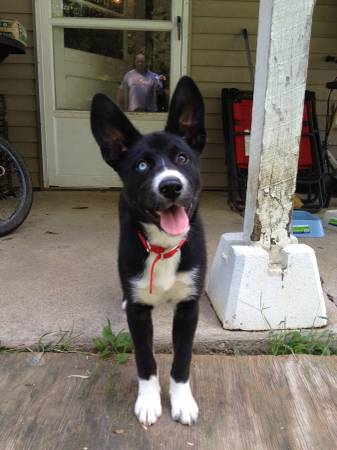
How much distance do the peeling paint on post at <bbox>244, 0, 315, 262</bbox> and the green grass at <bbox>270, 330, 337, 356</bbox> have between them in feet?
1.35

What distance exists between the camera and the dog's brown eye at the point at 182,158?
1.67 meters

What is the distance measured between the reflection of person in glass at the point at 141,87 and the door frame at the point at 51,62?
0.12m

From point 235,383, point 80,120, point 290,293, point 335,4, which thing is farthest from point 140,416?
point 335,4

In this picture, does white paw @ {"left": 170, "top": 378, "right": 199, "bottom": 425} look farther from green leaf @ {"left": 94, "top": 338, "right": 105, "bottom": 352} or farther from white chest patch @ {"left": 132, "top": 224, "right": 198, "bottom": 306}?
green leaf @ {"left": 94, "top": 338, "right": 105, "bottom": 352}

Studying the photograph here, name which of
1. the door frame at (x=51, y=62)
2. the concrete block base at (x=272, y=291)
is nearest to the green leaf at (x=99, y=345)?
the concrete block base at (x=272, y=291)

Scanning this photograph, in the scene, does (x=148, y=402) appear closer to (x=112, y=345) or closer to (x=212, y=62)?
(x=112, y=345)

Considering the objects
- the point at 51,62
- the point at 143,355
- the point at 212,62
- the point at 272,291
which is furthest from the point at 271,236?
the point at 51,62

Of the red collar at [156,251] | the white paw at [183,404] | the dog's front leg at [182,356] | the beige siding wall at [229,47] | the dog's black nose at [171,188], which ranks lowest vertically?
the white paw at [183,404]

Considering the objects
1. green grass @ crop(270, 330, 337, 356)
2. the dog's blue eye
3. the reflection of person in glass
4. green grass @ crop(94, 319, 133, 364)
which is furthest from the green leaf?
the reflection of person in glass

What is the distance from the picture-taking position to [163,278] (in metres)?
1.77

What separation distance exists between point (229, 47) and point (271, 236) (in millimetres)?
3327

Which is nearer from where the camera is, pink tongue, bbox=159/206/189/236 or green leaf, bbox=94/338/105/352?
pink tongue, bbox=159/206/189/236

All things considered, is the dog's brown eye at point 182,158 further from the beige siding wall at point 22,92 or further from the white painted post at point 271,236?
the beige siding wall at point 22,92

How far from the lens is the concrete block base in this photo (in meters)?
2.26
